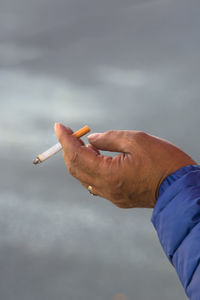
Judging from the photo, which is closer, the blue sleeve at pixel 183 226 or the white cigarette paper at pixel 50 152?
the blue sleeve at pixel 183 226

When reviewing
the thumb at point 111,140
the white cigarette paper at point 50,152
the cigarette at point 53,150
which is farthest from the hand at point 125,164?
the white cigarette paper at point 50,152

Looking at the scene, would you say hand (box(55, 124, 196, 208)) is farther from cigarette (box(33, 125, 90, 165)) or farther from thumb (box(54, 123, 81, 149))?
cigarette (box(33, 125, 90, 165))

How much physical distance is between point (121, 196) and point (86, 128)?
629mm

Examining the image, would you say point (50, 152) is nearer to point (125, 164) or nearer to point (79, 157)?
point (79, 157)

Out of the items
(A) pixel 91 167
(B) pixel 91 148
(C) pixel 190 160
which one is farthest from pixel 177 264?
(B) pixel 91 148

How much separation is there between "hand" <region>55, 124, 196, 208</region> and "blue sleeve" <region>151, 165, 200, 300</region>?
0.62 feet

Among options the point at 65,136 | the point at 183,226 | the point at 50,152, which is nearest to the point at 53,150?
the point at 50,152

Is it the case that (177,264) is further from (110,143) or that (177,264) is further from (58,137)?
(58,137)

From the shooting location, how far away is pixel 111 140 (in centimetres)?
273

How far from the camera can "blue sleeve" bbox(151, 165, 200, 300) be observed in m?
1.96

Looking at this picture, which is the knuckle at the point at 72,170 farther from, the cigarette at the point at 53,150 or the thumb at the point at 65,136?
the cigarette at the point at 53,150

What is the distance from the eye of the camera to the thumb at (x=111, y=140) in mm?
2621

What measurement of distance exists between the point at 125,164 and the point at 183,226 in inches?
25.7

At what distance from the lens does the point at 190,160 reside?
2.47m
